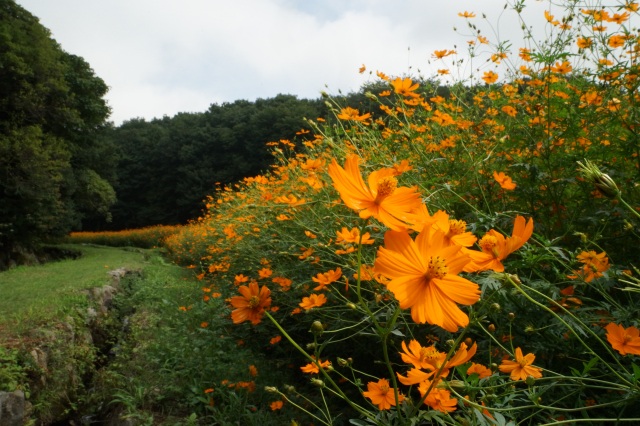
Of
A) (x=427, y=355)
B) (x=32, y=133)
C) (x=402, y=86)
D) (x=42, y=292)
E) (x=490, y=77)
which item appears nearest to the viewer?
(x=427, y=355)

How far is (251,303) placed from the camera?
0.80m

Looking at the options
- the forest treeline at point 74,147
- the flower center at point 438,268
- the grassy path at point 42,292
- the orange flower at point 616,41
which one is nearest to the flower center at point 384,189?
the flower center at point 438,268

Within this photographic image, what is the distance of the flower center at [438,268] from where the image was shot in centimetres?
53

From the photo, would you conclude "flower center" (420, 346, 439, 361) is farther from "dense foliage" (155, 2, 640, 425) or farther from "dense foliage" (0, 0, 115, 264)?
"dense foliage" (0, 0, 115, 264)

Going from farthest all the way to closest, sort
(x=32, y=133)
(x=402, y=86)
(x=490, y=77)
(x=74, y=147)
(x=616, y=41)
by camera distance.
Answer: (x=74, y=147)
(x=32, y=133)
(x=490, y=77)
(x=402, y=86)
(x=616, y=41)

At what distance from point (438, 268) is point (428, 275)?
0.01m

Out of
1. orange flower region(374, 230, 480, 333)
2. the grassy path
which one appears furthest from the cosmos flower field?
the grassy path

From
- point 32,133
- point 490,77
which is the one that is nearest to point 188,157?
point 32,133

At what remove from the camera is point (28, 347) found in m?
2.92

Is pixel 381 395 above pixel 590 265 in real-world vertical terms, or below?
below

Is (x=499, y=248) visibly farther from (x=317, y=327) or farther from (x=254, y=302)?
Answer: (x=254, y=302)

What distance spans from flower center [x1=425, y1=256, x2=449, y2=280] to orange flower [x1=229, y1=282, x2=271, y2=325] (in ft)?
1.14

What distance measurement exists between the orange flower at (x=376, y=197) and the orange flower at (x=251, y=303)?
0.28 meters

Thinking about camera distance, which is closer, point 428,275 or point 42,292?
point 428,275
